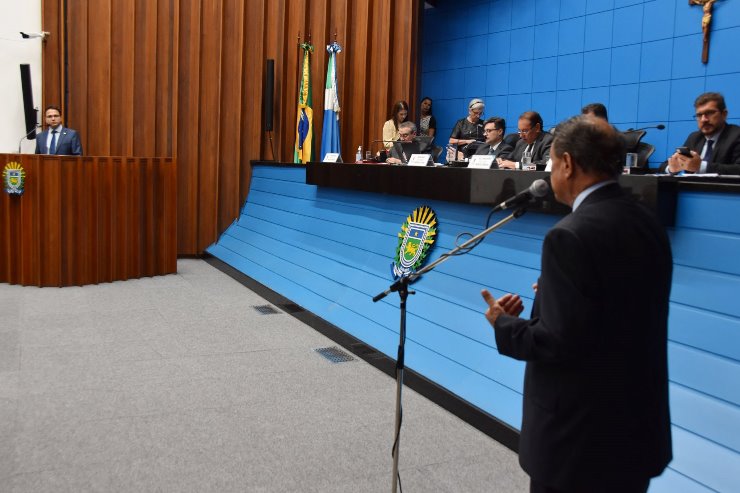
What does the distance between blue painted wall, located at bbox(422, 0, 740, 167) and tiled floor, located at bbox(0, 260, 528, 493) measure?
160 inches

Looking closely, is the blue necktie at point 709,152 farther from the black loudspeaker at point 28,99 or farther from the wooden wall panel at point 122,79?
the black loudspeaker at point 28,99

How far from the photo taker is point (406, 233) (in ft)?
13.6

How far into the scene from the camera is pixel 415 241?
13.1 ft

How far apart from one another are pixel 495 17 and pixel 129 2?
4173 mm

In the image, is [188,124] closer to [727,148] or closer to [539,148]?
[539,148]

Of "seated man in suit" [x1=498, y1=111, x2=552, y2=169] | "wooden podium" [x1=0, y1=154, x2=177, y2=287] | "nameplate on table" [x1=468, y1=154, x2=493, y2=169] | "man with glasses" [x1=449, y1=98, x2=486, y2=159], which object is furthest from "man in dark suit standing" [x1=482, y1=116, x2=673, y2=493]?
"man with glasses" [x1=449, y1=98, x2=486, y2=159]

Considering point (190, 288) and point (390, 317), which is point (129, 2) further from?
point (390, 317)

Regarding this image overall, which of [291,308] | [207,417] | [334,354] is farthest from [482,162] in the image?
[207,417]

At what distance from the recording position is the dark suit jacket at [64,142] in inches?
264

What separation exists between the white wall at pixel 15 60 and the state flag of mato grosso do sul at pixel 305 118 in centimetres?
270

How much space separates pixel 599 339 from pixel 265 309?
4056mm

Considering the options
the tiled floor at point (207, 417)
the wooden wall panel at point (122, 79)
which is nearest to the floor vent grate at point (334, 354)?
the tiled floor at point (207, 417)

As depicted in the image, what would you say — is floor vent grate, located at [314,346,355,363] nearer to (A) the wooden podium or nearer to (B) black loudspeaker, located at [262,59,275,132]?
(A) the wooden podium

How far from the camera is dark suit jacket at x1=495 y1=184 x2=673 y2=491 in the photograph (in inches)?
51.2
